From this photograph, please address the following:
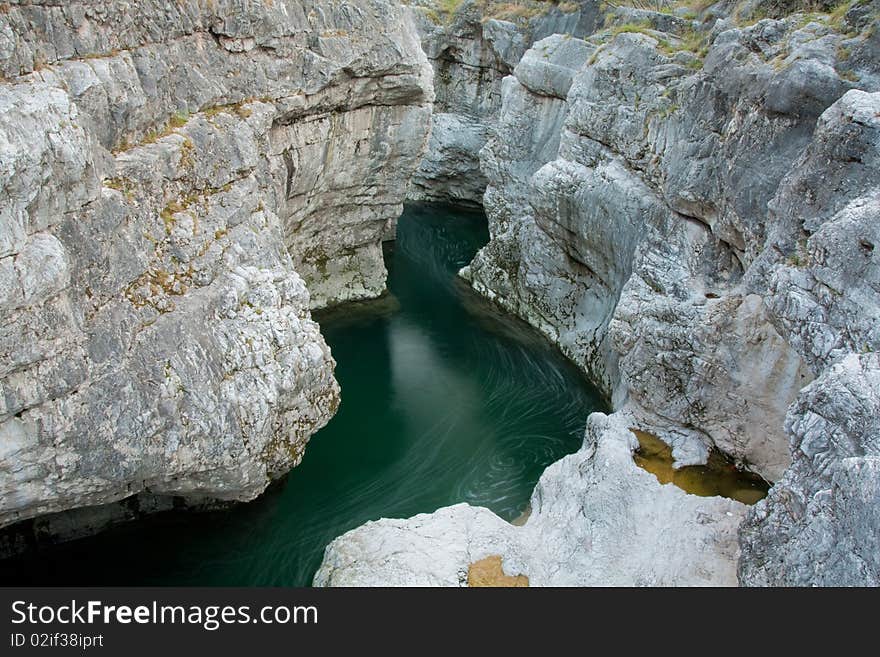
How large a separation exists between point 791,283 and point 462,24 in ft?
97.5

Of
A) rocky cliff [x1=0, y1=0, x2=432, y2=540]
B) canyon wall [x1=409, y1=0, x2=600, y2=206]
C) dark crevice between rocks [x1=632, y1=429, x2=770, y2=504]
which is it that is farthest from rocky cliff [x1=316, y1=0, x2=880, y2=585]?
canyon wall [x1=409, y1=0, x2=600, y2=206]

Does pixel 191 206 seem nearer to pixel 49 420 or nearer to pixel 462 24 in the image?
pixel 49 420

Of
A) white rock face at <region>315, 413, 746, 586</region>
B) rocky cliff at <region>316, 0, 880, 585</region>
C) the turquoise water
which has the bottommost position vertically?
the turquoise water

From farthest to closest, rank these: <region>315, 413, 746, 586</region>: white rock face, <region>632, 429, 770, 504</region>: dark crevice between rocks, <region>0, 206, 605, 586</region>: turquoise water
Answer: <region>0, 206, 605, 586</region>: turquoise water
<region>632, 429, 770, 504</region>: dark crevice between rocks
<region>315, 413, 746, 586</region>: white rock face

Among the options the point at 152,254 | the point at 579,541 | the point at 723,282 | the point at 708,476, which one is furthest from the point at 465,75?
the point at 579,541

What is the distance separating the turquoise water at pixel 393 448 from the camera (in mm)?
18266

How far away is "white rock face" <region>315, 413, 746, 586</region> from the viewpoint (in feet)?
50.8

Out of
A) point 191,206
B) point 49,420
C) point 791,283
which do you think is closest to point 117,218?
point 191,206

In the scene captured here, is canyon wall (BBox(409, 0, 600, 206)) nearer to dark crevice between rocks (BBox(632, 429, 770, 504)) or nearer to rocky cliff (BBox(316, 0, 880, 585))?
rocky cliff (BBox(316, 0, 880, 585))

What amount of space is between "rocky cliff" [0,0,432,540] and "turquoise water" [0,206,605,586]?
1.66 meters

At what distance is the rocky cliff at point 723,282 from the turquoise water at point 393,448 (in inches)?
85.3

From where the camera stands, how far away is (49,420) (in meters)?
13.4

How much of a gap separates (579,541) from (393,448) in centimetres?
731

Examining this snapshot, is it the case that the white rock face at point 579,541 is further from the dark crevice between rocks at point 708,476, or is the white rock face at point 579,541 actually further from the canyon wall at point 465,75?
the canyon wall at point 465,75
